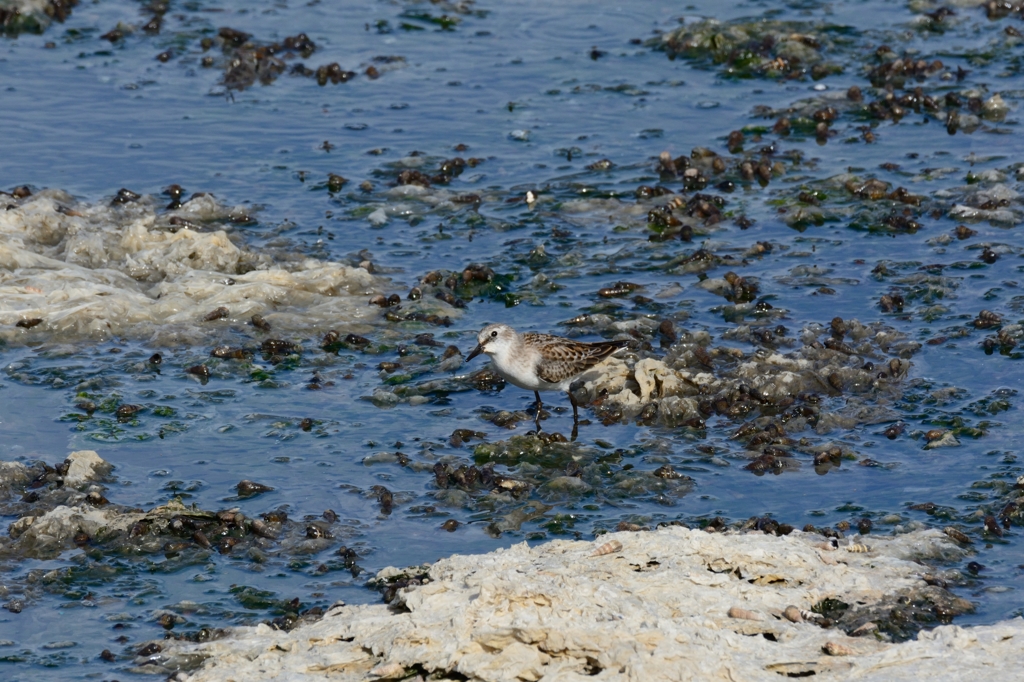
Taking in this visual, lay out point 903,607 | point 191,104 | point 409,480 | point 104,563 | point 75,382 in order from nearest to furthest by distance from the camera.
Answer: point 903,607 → point 104,563 → point 409,480 → point 75,382 → point 191,104

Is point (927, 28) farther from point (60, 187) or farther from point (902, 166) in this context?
point (60, 187)

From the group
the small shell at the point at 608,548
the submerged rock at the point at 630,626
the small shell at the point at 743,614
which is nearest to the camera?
the submerged rock at the point at 630,626

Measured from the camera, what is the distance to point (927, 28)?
2034 centimetres

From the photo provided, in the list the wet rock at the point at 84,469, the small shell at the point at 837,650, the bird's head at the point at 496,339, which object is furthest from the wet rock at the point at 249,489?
the small shell at the point at 837,650

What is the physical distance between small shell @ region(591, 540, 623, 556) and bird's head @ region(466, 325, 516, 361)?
11.2 ft

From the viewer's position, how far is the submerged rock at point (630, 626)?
6938mm

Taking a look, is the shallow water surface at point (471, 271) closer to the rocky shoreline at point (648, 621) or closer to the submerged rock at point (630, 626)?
the rocky shoreline at point (648, 621)

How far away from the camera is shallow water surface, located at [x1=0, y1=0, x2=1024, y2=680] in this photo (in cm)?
964

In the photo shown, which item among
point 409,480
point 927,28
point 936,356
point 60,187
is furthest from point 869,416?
point 927,28

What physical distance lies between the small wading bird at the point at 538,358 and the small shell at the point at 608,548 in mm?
3094

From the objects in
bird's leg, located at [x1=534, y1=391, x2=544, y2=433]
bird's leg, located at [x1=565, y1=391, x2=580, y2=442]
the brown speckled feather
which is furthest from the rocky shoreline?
bird's leg, located at [x1=534, y1=391, x2=544, y2=433]

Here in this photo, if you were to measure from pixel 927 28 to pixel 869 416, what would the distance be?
37.4 feet

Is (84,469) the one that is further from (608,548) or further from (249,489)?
(608,548)

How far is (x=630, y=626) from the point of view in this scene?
7.04 m
